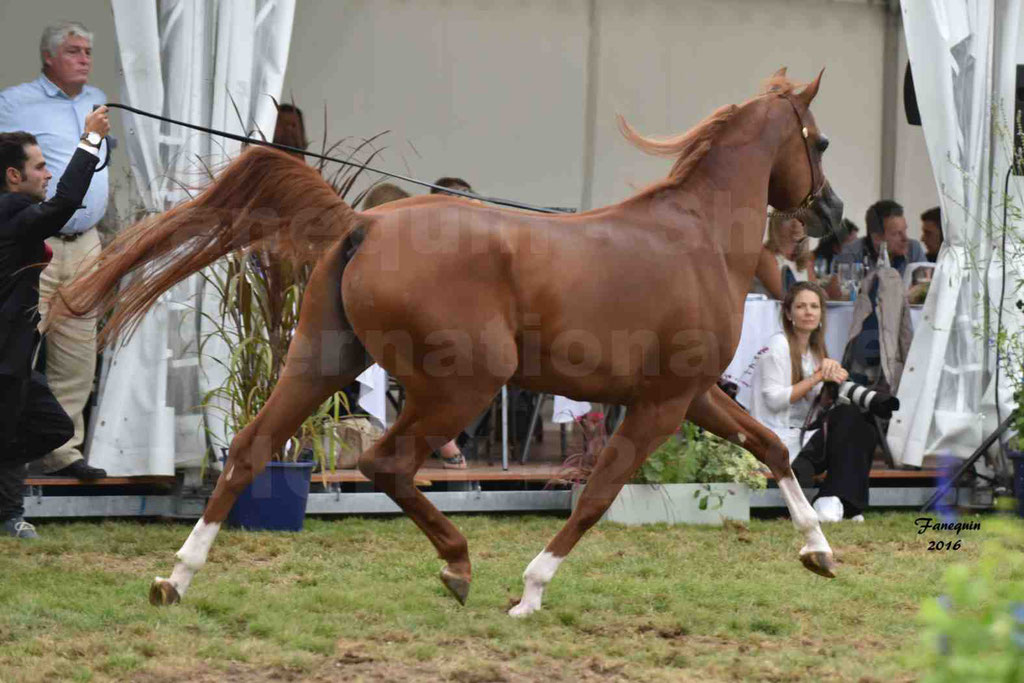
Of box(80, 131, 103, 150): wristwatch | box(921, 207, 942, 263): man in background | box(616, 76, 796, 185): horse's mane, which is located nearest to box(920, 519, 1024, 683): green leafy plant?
box(616, 76, 796, 185): horse's mane

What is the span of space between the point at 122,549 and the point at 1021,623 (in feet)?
15.6

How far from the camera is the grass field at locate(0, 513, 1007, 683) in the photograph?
3.80 m

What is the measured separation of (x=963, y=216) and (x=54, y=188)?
4.89m

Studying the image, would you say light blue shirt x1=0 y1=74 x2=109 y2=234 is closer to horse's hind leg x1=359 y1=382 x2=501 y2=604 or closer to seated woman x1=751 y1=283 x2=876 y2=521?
horse's hind leg x1=359 y1=382 x2=501 y2=604

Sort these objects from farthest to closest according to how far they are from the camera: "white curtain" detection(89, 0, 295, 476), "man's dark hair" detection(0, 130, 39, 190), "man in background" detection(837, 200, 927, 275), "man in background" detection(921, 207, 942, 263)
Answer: "man in background" detection(921, 207, 942, 263) → "man in background" detection(837, 200, 927, 275) → "white curtain" detection(89, 0, 295, 476) → "man's dark hair" detection(0, 130, 39, 190)

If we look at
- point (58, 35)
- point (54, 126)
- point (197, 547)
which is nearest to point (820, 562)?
point (197, 547)

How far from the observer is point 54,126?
20.6 ft

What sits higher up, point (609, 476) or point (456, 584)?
point (609, 476)

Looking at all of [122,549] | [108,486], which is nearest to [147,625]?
[122,549]

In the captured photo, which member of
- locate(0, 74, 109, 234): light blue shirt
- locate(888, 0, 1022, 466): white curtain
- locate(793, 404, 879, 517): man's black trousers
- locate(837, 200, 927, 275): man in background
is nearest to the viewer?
locate(0, 74, 109, 234): light blue shirt

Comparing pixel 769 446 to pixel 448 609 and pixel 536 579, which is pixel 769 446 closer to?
pixel 536 579

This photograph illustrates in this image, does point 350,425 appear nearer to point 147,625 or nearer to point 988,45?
point 147,625

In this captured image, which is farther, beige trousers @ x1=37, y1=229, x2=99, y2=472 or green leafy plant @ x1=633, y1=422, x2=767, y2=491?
green leafy plant @ x1=633, y1=422, x2=767, y2=491
